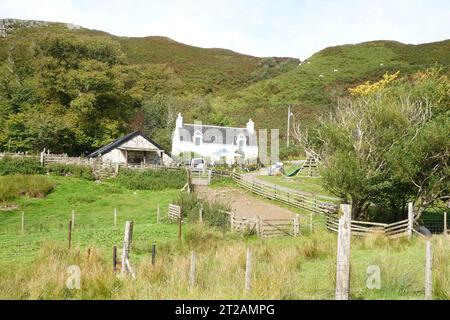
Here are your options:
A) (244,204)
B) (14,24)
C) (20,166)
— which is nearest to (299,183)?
(244,204)

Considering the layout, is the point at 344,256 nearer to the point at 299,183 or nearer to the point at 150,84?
the point at 299,183

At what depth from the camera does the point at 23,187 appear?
29.1 metres

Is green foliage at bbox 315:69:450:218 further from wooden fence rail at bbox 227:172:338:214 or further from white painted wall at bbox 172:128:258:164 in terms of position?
white painted wall at bbox 172:128:258:164

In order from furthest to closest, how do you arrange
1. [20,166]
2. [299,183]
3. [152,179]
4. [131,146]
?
[131,146], [299,183], [152,179], [20,166]

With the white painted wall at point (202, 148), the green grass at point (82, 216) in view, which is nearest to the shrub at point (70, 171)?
the green grass at point (82, 216)

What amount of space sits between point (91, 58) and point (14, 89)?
389 inches

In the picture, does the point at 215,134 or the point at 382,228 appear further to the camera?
the point at 215,134

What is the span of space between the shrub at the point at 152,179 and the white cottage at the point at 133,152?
17.5 ft

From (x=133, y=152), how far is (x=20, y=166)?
39.0ft

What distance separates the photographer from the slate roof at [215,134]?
50.4 metres

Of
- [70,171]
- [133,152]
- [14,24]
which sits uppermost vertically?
[14,24]

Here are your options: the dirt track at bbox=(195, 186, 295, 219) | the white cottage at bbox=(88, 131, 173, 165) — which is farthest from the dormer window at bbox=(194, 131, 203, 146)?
the dirt track at bbox=(195, 186, 295, 219)

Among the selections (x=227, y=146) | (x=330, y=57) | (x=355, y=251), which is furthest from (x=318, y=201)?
(x=330, y=57)

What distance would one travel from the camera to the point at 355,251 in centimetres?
1452
